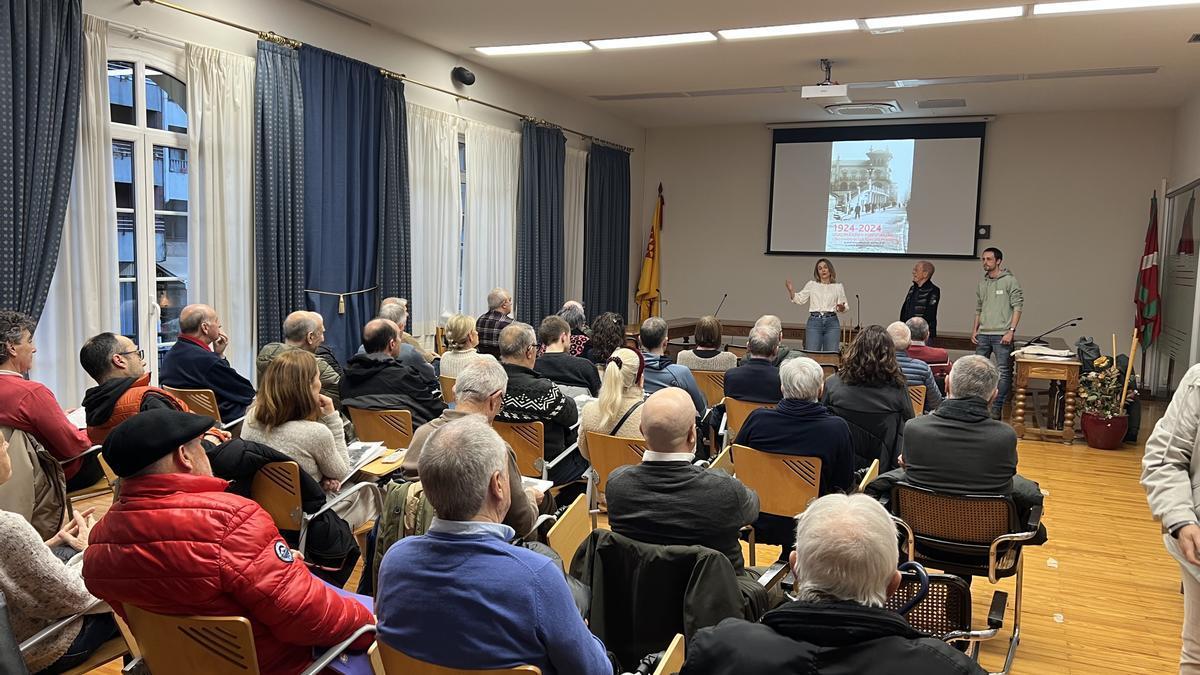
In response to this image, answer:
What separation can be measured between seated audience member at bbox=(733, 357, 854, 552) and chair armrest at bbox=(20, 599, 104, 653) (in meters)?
2.53

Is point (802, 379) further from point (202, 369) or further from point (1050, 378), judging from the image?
point (1050, 378)

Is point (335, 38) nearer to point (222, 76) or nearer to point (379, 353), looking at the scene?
point (222, 76)

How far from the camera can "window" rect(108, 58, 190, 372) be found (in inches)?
203

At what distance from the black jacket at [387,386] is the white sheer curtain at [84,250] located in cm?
175

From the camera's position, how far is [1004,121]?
10.9 metres

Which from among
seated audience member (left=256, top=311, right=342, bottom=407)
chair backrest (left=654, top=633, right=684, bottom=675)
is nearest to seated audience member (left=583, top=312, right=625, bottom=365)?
seated audience member (left=256, top=311, right=342, bottom=407)

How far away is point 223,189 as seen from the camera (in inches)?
224

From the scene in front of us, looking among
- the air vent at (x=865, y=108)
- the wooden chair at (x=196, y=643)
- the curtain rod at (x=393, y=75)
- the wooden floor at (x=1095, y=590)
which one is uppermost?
the air vent at (x=865, y=108)

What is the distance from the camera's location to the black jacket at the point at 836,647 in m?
1.36

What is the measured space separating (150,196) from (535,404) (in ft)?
10.2

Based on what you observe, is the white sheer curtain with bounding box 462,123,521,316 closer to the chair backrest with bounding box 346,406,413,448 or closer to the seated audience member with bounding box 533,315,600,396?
the seated audience member with bounding box 533,315,600,396

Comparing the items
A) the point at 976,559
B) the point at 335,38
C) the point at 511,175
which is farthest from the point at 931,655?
the point at 511,175

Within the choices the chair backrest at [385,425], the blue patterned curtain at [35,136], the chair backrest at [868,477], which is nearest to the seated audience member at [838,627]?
the chair backrest at [868,477]

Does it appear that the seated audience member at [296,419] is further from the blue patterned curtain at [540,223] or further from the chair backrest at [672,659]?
the blue patterned curtain at [540,223]
